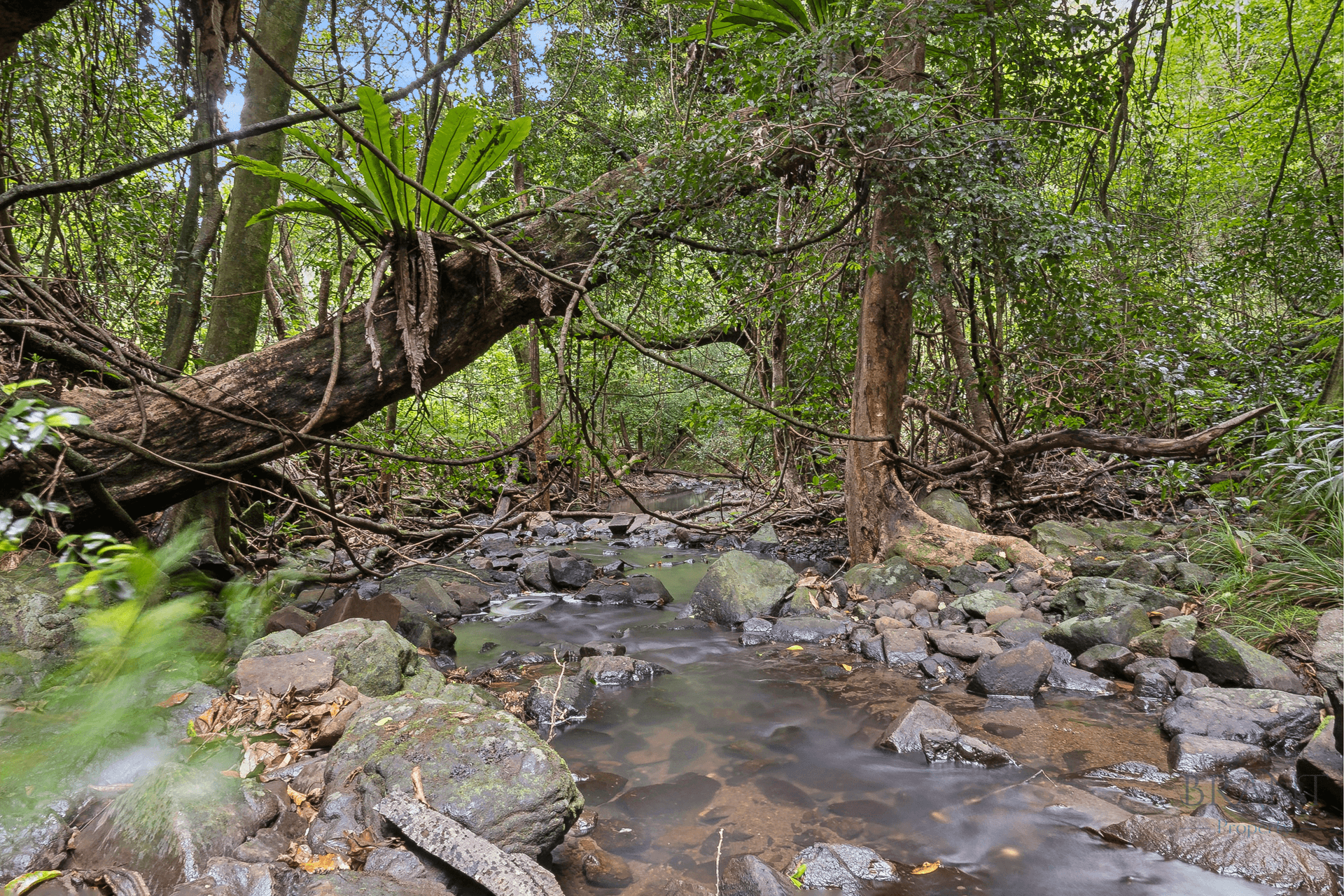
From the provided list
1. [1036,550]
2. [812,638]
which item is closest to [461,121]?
[812,638]

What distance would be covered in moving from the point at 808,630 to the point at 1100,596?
5.80 feet

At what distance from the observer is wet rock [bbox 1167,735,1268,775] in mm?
2520

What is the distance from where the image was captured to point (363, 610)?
4016 mm

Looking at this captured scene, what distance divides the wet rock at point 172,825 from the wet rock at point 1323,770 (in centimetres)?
319

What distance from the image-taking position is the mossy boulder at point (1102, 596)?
4.04 m

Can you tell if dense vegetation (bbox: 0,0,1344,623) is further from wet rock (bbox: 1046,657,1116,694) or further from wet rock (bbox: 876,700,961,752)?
wet rock (bbox: 876,700,961,752)

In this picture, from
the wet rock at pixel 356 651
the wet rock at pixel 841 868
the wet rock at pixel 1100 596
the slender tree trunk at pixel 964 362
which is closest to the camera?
the wet rock at pixel 841 868

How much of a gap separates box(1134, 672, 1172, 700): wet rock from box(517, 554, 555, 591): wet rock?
4.51m

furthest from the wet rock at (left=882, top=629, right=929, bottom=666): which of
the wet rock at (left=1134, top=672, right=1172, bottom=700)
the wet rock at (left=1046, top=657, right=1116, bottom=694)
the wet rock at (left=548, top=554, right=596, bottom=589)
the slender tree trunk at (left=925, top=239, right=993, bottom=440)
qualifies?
the wet rock at (left=548, top=554, right=596, bottom=589)

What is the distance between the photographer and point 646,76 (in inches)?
295

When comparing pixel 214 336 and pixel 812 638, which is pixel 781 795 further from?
pixel 214 336

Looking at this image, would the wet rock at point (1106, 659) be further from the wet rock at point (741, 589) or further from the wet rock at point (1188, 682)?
the wet rock at point (741, 589)

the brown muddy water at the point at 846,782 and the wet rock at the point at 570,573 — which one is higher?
the brown muddy water at the point at 846,782

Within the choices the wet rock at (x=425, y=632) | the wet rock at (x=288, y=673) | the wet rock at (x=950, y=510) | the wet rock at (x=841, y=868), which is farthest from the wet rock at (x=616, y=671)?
the wet rock at (x=950, y=510)
